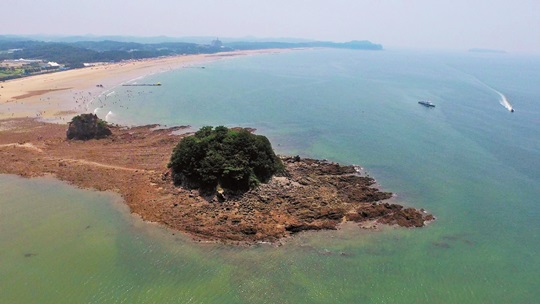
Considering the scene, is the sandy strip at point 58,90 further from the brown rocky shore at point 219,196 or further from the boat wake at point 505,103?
the boat wake at point 505,103

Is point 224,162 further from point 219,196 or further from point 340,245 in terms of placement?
point 340,245

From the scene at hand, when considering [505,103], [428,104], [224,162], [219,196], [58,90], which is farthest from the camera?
[58,90]

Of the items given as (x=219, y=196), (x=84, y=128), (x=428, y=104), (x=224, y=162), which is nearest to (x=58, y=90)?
(x=84, y=128)

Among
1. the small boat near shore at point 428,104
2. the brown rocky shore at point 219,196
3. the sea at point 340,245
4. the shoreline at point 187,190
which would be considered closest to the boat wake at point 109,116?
the shoreline at point 187,190

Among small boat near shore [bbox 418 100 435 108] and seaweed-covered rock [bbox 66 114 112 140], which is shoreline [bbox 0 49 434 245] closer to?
seaweed-covered rock [bbox 66 114 112 140]

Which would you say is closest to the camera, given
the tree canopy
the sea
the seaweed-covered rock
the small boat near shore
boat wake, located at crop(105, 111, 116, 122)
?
the sea

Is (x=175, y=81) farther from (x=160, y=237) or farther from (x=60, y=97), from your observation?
(x=160, y=237)

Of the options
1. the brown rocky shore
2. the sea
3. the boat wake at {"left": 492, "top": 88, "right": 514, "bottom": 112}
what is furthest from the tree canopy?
the boat wake at {"left": 492, "top": 88, "right": 514, "bottom": 112}
